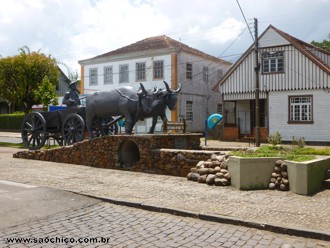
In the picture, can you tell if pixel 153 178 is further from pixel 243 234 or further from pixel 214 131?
pixel 214 131

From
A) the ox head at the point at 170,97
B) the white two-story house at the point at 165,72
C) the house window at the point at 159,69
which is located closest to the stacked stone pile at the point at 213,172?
the ox head at the point at 170,97

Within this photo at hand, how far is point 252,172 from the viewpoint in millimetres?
8984

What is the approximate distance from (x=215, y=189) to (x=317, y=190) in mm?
2311

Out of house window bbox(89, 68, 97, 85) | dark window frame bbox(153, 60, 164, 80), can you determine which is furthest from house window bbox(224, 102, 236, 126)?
house window bbox(89, 68, 97, 85)

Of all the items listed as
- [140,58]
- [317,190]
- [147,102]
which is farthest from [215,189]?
[140,58]

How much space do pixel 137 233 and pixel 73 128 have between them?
10687mm

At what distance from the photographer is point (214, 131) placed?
2930cm

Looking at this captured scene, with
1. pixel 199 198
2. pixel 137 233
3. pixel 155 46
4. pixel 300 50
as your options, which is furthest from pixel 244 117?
pixel 137 233

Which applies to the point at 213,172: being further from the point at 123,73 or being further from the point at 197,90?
the point at 123,73

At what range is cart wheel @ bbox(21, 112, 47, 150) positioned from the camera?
17.0 meters

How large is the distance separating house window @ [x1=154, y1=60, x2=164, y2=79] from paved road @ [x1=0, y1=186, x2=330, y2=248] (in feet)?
80.0

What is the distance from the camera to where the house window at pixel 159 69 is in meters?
30.5

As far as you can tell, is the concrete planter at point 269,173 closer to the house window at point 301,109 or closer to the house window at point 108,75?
the house window at point 301,109

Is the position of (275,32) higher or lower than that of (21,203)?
higher
